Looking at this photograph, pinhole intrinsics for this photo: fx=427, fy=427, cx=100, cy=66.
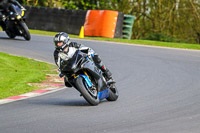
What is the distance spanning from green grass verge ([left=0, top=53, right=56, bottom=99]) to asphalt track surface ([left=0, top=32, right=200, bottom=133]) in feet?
3.19

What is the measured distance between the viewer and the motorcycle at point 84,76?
7.51m

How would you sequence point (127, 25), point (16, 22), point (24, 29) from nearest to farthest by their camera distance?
1. point (24, 29)
2. point (16, 22)
3. point (127, 25)

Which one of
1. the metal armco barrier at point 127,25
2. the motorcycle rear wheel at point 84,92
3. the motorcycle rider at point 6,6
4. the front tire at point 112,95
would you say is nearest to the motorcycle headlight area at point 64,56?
the motorcycle rear wheel at point 84,92

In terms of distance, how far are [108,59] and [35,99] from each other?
7178mm

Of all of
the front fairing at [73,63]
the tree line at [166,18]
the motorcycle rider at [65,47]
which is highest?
the motorcycle rider at [65,47]

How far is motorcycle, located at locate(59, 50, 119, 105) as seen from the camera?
Result: 7508 mm

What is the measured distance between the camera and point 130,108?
741cm

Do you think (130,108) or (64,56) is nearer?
(130,108)

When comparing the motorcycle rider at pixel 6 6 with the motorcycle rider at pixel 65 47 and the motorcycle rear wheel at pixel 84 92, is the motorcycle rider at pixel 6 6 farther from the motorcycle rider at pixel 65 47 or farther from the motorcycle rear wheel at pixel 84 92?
the motorcycle rear wheel at pixel 84 92

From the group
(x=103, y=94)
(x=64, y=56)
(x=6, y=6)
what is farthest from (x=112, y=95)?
(x=6, y=6)

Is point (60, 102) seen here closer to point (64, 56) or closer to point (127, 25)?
point (64, 56)

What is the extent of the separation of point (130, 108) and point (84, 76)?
0.99m

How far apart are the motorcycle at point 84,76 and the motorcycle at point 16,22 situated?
465 inches

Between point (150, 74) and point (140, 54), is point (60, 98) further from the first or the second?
point (140, 54)
